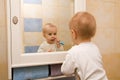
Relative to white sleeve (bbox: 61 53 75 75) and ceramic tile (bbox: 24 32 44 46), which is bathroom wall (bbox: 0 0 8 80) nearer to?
ceramic tile (bbox: 24 32 44 46)

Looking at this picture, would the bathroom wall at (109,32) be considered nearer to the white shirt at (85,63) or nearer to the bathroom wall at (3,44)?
the white shirt at (85,63)

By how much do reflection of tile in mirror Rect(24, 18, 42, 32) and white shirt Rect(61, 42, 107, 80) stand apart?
0.27m

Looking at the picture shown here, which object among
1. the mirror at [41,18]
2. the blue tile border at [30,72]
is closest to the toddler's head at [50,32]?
the mirror at [41,18]

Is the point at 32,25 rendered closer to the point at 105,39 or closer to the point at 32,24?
the point at 32,24

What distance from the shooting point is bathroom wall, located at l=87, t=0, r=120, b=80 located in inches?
53.8

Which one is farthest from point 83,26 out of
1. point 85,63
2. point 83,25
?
point 85,63

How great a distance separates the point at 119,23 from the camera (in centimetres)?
144

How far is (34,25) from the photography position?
1.14m

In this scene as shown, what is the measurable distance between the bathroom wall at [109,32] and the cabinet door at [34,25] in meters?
0.16

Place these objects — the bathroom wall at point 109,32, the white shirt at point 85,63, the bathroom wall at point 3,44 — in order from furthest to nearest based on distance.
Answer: the bathroom wall at point 109,32 → the bathroom wall at point 3,44 → the white shirt at point 85,63

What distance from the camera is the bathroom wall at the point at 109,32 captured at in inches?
53.8

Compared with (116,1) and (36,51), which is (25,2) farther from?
(116,1)

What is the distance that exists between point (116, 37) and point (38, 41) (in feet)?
1.92

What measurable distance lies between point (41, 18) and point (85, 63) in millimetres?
379
